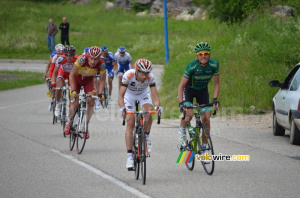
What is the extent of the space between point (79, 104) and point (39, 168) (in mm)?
2298

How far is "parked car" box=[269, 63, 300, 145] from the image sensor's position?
11340 mm

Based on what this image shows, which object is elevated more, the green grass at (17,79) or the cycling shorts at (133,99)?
the cycling shorts at (133,99)

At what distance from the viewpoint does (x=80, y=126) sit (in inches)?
465

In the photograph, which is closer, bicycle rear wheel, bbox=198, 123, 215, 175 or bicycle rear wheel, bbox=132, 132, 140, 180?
bicycle rear wheel, bbox=132, 132, 140, 180

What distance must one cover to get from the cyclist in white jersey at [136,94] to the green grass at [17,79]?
17.8m

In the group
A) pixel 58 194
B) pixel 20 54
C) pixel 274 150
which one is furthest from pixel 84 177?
pixel 20 54

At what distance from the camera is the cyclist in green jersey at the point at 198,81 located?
9695 millimetres

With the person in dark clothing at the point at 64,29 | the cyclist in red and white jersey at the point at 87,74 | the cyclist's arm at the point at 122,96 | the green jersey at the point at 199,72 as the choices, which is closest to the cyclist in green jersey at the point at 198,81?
the green jersey at the point at 199,72

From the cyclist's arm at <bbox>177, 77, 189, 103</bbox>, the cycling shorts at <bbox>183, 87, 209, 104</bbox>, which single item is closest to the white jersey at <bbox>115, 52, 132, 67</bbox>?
the cycling shorts at <bbox>183, 87, 209, 104</bbox>

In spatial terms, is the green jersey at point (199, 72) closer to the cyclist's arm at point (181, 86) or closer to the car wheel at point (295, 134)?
the cyclist's arm at point (181, 86)

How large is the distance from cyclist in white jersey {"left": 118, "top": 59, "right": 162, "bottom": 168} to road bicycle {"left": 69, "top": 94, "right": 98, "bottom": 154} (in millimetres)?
1914

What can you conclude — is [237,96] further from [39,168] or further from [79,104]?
[39,168]

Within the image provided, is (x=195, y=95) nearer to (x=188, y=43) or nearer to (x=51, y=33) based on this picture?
(x=188, y=43)

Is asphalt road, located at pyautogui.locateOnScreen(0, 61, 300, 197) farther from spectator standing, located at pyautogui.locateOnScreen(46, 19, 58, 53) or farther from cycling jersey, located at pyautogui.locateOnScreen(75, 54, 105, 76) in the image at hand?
spectator standing, located at pyautogui.locateOnScreen(46, 19, 58, 53)
